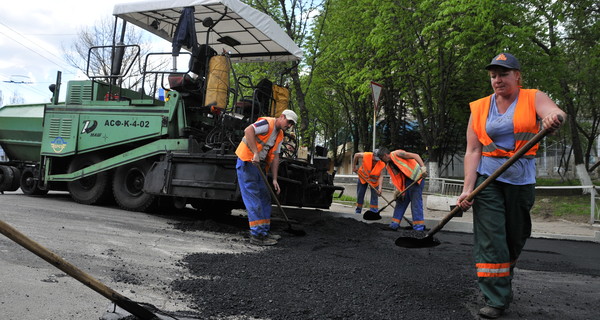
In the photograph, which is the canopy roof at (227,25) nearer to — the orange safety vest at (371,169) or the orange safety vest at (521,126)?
the orange safety vest at (371,169)

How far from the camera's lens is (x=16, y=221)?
16.6 feet

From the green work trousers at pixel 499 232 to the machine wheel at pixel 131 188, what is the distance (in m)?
5.08

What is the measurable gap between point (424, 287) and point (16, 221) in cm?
442

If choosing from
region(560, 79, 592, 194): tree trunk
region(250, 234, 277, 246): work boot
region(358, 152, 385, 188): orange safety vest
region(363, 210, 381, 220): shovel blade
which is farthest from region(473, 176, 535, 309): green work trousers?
region(560, 79, 592, 194): tree trunk

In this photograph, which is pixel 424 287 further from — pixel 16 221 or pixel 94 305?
pixel 16 221

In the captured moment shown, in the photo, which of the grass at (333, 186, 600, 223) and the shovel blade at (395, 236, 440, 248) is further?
the grass at (333, 186, 600, 223)

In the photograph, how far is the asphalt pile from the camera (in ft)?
8.96

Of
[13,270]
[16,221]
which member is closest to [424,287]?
[13,270]

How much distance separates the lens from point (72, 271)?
6.48 feet

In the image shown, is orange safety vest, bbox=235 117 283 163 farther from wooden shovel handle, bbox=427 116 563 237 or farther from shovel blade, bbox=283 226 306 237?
wooden shovel handle, bbox=427 116 563 237

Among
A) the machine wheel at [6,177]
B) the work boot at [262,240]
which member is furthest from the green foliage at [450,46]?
the machine wheel at [6,177]

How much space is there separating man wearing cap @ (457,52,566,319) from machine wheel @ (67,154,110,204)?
5994 millimetres

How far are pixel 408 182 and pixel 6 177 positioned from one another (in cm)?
739

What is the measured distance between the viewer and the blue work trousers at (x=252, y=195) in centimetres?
518
